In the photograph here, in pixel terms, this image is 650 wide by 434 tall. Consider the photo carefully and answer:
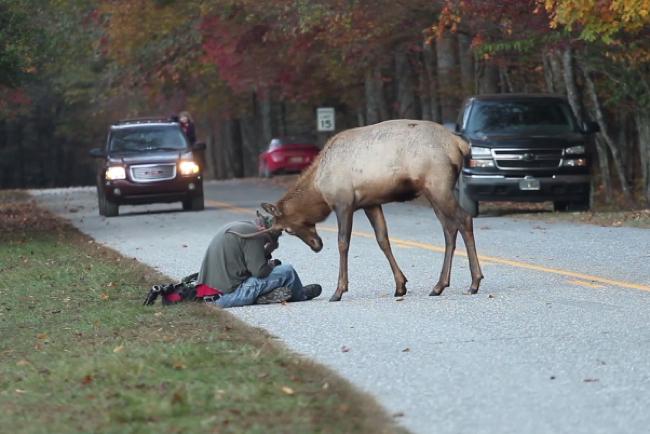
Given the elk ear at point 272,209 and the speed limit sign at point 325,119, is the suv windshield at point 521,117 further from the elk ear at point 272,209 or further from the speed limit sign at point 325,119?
the speed limit sign at point 325,119

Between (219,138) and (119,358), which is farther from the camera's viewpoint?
(219,138)

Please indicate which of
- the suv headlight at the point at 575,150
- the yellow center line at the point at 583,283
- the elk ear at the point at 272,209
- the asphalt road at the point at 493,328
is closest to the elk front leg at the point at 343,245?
the asphalt road at the point at 493,328

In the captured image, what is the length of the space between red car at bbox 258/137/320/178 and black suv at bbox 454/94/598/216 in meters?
30.2

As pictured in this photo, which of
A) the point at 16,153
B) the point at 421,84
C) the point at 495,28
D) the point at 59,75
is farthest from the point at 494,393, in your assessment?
the point at 16,153

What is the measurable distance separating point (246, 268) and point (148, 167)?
62.2 ft

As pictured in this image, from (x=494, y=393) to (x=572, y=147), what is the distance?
1864 cm

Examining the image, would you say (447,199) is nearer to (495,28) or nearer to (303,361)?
(303,361)

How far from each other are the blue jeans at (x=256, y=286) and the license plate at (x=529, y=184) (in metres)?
13.1

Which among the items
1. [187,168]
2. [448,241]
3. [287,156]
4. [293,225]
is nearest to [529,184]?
[187,168]

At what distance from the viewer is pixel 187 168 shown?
32.9 meters

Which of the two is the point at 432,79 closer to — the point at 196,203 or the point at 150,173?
the point at 196,203

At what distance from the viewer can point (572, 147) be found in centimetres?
2695

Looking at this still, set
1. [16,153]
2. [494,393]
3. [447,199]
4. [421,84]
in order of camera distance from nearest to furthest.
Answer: [494,393] → [447,199] → [421,84] → [16,153]

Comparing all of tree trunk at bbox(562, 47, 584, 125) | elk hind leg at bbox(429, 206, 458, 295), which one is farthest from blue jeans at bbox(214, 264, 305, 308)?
tree trunk at bbox(562, 47, 584, 125)
